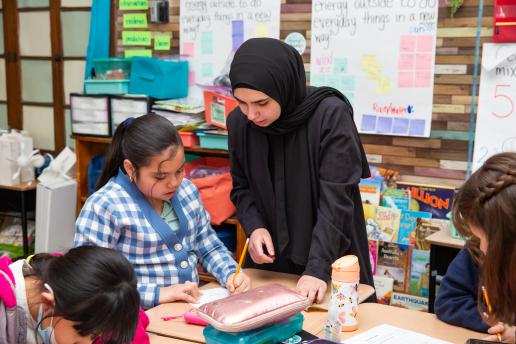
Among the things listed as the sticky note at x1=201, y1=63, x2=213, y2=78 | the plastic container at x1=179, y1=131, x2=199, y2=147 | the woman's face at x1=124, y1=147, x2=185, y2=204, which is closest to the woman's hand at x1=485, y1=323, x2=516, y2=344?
the woman's face at x1=124, y1=147, x2=185, y2=204

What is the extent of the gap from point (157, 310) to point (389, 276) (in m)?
1.69

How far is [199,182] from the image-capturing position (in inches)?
123

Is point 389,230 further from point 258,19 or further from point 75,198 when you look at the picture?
point 75,198

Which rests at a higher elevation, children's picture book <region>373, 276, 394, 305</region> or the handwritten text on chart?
the handwritten text on chart

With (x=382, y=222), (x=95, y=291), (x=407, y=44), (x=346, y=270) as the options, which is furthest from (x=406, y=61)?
(x=95, y=291)

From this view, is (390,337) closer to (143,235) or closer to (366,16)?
(143,235)

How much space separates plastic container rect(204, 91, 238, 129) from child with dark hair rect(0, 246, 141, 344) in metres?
1.96

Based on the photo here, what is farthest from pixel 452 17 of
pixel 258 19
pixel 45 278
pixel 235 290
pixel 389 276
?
pixel 45 278

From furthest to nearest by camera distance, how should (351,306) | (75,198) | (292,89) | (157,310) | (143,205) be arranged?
(75,198)
(292,89)
(143,205)
(157,310)
(351,306)

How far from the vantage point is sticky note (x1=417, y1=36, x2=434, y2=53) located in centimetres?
288

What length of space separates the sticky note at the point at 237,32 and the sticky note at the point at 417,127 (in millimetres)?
1082

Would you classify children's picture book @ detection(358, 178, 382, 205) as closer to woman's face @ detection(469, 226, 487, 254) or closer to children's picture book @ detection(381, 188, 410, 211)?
children's picture book @ detection(381, 188, 410, 211)

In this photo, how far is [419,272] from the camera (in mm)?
2881

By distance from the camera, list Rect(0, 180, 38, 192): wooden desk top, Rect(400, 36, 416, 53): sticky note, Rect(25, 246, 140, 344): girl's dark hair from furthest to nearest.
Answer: Rect(0, 180, 38, 192): wooden desk top, Rect(400, 36, 416, 53): sticky note, Rect(25, 246, 140, 344): girl's dark hair
